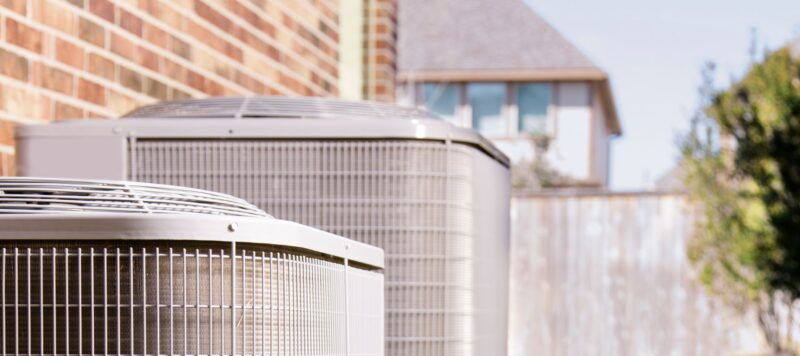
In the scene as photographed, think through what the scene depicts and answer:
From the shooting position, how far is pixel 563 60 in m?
29.0

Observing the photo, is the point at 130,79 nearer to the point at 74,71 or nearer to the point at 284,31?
the point at 74,71

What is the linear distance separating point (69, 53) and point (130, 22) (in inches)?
16.4

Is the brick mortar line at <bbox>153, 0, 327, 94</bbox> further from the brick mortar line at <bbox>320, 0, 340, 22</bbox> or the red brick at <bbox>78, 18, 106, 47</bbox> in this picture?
the brick mortar line at <bbox>320, 0, 340, 22</bbox>

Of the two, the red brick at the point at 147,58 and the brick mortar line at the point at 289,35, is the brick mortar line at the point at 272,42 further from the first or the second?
the red brick at the point at 147,58

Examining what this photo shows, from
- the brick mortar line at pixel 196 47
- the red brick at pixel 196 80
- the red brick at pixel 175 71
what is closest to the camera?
the brick mortar line at pixel 196 47

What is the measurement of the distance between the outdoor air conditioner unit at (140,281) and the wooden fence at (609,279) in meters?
15.0

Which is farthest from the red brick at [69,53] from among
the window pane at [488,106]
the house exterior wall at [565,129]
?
the window pane at [488,106]

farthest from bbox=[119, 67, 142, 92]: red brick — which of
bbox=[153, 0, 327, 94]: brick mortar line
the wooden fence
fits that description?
the wooden fence

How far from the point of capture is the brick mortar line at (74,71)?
154 inches

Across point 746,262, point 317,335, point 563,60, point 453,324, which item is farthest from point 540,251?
point 317,335

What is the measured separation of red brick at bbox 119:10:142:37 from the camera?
4.54 m

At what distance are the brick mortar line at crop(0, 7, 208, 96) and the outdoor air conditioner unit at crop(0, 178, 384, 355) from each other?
1536 mm

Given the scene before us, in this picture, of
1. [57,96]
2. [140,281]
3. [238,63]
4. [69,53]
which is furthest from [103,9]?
[140,281]

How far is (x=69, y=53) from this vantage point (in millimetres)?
4215
